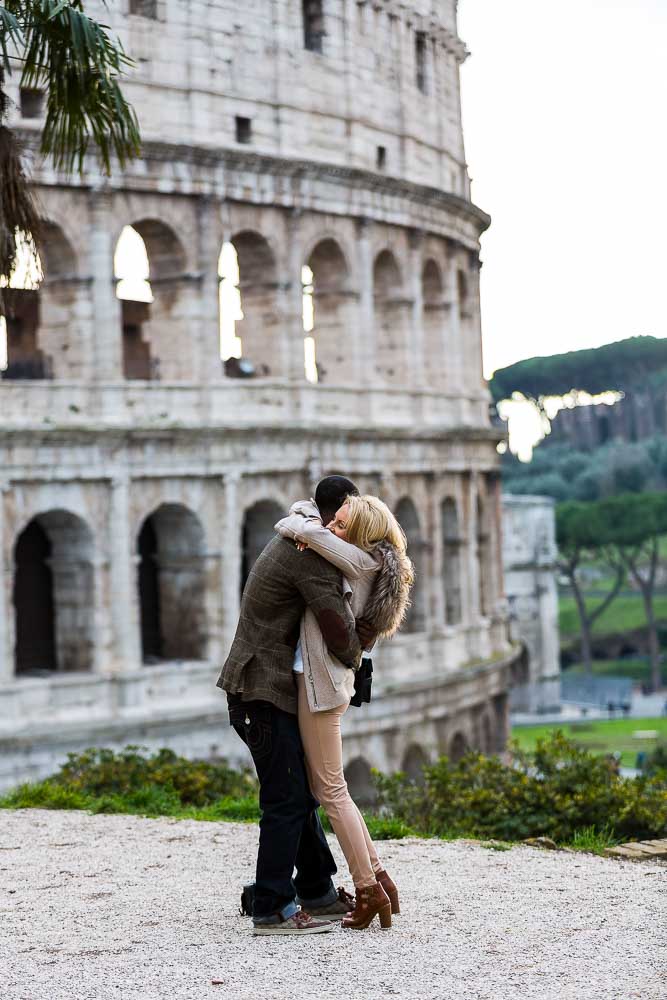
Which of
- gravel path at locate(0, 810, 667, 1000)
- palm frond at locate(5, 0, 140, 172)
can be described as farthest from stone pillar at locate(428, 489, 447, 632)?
gravel path at locate(0, 810, 667, 1000)

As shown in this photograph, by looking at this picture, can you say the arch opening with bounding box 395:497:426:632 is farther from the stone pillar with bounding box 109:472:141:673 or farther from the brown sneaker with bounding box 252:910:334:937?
the brown sneaker with bounding box 252:910:334:937

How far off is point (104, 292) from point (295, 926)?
56.9ft

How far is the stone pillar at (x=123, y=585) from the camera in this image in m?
24.1

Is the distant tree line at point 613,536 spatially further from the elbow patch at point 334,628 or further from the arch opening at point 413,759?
the elbow patch at point 334,628

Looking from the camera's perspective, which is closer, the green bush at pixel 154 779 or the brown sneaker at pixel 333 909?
the brown sneaker at pixel 333 909

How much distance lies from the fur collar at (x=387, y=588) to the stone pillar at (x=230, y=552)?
56.3 ft

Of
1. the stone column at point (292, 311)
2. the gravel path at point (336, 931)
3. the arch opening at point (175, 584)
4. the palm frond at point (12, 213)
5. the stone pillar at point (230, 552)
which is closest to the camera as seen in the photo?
the gravel path at point (336, 931)

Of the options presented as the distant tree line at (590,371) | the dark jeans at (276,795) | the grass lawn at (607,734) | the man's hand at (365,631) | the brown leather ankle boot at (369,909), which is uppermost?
the distant tree line at (590,371)

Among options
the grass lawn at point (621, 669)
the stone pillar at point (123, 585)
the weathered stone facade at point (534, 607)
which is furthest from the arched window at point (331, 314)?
the grass lawn at point (621, 669)

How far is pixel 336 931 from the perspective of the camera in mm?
8078

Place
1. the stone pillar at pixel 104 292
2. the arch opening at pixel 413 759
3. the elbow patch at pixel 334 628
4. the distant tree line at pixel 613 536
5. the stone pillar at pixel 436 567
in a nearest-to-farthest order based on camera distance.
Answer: the elbow patch at pixel 334 628, the stone pillar at pixel 104 292, the arch opening at pixel 413 759, the stone pillar at pixel 436 567, the distant tree line at pixel 613 536

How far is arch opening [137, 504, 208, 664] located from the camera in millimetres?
25453

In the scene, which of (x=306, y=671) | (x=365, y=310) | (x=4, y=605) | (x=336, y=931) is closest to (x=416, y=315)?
(x=365, y=310)

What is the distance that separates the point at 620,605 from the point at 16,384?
47107 mm
